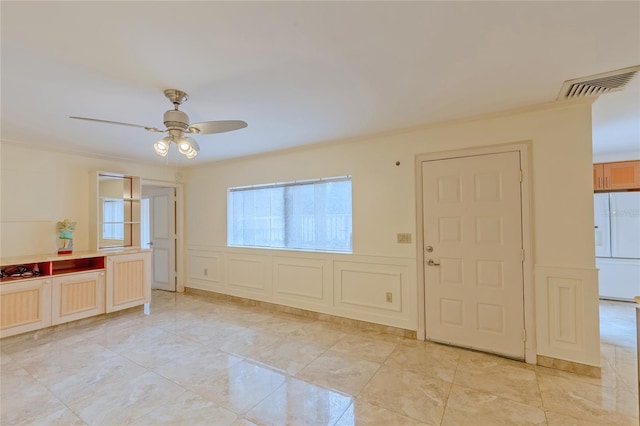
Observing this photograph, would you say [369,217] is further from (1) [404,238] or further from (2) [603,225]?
(2) [603,225]

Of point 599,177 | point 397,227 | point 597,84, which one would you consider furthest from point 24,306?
point 599,177

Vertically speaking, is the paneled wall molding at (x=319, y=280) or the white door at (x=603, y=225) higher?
the white door at (x=603, y=225)

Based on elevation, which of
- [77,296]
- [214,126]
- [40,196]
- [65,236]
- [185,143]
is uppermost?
[214,126]

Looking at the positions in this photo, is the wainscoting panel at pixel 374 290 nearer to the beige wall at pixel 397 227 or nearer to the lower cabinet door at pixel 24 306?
the beige wall at pixel 397 227

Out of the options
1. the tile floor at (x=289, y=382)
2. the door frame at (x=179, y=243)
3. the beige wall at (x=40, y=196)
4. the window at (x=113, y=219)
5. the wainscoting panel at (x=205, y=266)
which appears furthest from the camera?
the door frame at (x=179, y=243)

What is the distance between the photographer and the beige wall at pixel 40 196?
11.8 ft

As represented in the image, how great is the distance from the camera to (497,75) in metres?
2.06

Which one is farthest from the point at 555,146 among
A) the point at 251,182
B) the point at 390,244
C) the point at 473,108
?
the point at 251,182

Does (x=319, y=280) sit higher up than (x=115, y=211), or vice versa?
(x=115, y=211)

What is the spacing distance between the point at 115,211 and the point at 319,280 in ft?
11.1

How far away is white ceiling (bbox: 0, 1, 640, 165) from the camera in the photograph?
141 cm

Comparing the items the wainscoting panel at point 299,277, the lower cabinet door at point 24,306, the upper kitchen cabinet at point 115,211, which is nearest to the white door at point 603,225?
the wainscoting panel at point 299,277

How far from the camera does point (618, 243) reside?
179 inches

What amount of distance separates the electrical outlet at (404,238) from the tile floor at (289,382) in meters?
1.10
